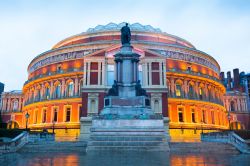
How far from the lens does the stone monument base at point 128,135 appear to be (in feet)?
64.8

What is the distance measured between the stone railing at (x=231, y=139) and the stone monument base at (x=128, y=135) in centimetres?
635

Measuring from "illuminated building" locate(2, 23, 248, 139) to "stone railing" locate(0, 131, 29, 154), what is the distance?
59.9 feet

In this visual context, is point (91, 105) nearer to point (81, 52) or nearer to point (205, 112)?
point (81, 52)

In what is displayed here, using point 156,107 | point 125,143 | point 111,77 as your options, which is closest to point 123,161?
point 125,143

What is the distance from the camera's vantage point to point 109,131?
867 inches

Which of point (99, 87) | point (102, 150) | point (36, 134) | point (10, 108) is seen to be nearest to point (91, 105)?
point (99, 87)

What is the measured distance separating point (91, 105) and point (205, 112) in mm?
24825

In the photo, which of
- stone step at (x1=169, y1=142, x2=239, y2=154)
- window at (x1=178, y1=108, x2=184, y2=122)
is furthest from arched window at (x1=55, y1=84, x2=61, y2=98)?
stone step at (x1=169, y1=142, x2=239, y2=154)

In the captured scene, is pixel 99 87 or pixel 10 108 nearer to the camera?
pixel 99 87

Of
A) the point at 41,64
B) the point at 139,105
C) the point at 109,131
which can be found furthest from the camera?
the point at 41,64

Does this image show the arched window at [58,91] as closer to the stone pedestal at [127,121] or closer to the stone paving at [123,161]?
the stone pedestal at [127,121]

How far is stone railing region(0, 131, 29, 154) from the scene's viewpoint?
1986 cm

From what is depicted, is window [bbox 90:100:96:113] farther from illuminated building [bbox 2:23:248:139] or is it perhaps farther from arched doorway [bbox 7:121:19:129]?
arched doorway [bbox 7:121:19:129]

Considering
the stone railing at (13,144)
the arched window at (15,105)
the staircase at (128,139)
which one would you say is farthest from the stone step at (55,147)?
the arched window at (15,105)
